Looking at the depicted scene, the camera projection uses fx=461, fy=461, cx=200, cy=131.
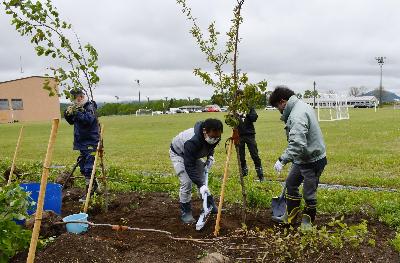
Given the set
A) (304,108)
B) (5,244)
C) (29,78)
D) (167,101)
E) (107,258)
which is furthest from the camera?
(167,101)

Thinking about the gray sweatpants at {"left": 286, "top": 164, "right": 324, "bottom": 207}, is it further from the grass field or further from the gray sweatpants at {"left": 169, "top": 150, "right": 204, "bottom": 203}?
the gray sweatpants at {"left": 169, "top": 150, "right": 204, "bottom": 203}

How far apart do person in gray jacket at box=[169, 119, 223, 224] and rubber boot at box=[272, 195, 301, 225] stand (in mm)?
905

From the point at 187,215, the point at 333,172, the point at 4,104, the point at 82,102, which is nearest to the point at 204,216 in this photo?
the point at 187,215

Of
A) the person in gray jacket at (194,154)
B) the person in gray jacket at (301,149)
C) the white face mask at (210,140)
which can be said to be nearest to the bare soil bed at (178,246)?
the person in gray jacket at (194,154)

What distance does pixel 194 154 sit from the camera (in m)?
5.57

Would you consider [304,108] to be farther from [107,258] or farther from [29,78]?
[29,78]

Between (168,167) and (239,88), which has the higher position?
(239,88)

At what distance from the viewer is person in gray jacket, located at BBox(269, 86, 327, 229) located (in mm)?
5174

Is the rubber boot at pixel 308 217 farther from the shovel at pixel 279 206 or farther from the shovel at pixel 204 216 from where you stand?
the shovel at pixel 204 216

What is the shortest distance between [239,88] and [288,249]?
181cm

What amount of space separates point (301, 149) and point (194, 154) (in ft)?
4.18

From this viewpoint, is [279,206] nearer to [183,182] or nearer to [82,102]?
[183,182]

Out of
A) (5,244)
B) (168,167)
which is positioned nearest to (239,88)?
(5,244)

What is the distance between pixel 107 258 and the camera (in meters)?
4.54
